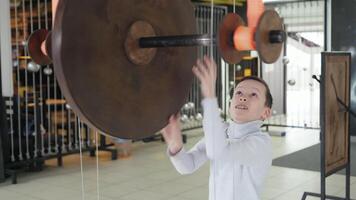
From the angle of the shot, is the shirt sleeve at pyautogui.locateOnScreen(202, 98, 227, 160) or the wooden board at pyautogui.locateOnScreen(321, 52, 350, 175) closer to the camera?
the shirt sleeve at pyautogui.locateOnScreen(202, 98, 227, 160)

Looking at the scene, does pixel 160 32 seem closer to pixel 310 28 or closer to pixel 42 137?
pixel 42 137

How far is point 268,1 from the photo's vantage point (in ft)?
30.0

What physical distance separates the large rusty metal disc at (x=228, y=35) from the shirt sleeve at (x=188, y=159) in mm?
653

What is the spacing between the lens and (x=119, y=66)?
3.19 ft

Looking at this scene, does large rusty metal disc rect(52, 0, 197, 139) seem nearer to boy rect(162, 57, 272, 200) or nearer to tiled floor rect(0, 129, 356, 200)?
boy rect(162, 57, 272, 200)

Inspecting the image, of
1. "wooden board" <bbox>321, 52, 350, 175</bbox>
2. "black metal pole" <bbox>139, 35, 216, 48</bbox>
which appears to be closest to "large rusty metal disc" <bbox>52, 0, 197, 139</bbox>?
"black metal pole" <bbox>139, 35, 216, 48</bbox>

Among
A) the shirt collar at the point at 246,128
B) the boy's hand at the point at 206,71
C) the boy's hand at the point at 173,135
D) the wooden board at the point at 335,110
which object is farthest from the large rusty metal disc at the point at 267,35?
the wooden board at the point at 335,110

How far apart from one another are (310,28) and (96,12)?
896 centimetres

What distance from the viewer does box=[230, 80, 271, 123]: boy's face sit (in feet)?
5.28

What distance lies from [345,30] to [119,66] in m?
7.46

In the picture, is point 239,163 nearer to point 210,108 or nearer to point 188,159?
point 188,159

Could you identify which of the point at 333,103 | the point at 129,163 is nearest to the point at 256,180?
the point at 333,103

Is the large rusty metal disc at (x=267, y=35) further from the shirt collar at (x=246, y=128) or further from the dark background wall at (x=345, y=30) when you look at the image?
the dark background wall at (x=345, y=30)

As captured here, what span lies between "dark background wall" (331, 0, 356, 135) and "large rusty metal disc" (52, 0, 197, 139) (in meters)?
7.07
